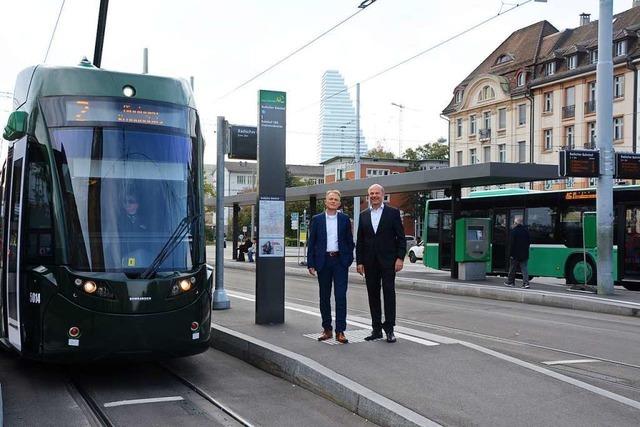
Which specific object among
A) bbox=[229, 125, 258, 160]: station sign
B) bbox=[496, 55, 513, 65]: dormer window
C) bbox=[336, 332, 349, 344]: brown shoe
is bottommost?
bbox=[336, 332, 349, 344]: brown shoe

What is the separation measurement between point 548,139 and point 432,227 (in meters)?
34.0

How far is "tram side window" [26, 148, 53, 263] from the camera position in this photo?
6.53 metres

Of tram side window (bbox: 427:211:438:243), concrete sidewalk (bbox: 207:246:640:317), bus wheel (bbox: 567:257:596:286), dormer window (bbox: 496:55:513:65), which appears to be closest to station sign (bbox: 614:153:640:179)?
concrete sidewalk (bbox: 207:246:640:317)

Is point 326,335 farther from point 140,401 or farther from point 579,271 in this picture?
point 579,271

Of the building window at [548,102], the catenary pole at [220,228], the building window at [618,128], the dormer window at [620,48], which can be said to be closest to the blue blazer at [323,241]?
the catenary pole at [220,228]

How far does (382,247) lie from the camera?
788 cm

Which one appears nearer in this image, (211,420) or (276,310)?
(211,420)

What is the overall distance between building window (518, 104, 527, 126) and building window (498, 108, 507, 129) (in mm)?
1651

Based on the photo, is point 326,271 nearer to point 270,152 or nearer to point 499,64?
point 270,152

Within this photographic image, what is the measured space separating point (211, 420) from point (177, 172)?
8.31 feet

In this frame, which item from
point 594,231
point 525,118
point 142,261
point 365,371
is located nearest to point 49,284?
point 142,261

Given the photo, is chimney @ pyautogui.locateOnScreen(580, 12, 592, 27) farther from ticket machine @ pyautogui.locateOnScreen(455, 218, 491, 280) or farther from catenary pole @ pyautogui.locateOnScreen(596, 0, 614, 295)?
catenary pole @ pyautogui.locateOnScreen(596, 0, 614, 295)

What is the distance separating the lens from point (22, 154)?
271 inches

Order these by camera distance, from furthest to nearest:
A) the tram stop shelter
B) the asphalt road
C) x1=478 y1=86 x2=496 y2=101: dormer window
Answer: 1. x1=478 y1=86 x2=496 y2=101: dormer window
2. the tram stop shelter
3. the asphalt road
